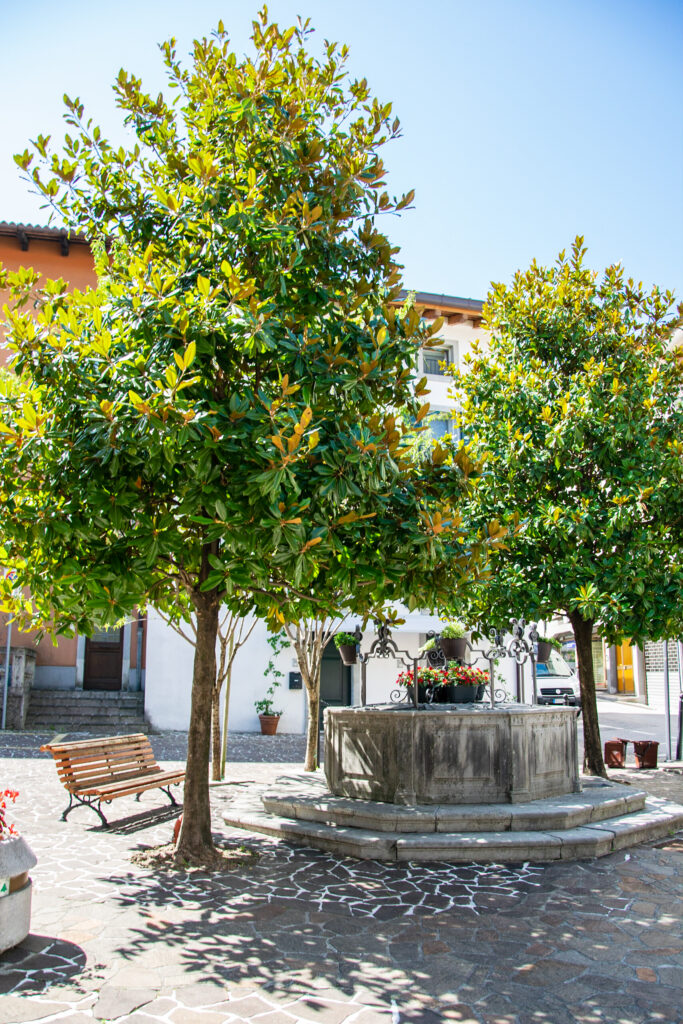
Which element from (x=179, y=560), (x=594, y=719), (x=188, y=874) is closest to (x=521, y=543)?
(x=594, y=719)

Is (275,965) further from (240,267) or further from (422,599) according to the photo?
(240,267)

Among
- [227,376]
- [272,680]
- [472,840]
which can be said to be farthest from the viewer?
[272,680]

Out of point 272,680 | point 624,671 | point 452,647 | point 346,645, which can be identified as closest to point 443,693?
point 452,647

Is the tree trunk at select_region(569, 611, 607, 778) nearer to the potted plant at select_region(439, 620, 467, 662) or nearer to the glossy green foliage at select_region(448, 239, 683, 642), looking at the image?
the glossy green foliage at select_region(448, 239, 683, 642)

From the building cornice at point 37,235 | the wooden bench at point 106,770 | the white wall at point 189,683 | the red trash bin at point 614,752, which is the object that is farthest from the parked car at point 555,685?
the building cornice at point 37,235

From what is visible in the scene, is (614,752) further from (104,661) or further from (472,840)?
(104,661)

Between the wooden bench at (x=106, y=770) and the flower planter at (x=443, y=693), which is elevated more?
the flower planter at (x=443, y=693)

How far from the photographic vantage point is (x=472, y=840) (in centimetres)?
754

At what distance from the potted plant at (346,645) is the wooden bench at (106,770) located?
12.5ft

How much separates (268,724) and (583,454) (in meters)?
11.2

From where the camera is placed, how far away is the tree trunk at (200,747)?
7.15 meters

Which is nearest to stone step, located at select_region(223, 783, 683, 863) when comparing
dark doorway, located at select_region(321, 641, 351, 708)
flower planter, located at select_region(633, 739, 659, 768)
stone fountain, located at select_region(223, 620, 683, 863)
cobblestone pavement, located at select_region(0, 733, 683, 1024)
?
stone fountain, located at select_region(223, 620, 683, 863)

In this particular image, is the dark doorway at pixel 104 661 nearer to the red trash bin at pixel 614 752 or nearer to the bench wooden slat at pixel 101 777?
the bench wooden slat at pixel 101 777

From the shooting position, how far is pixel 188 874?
6.80 metres
